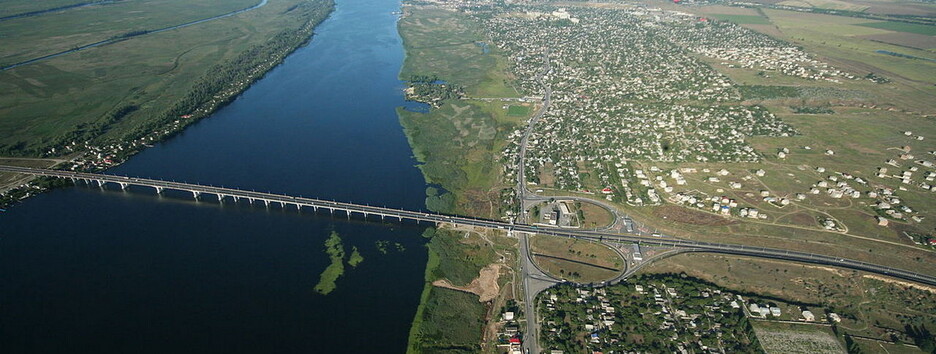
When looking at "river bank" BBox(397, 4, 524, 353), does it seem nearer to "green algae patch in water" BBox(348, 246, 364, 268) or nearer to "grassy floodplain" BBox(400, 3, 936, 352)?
"grassy floodplain" BBox(400, 3, 936, 352)

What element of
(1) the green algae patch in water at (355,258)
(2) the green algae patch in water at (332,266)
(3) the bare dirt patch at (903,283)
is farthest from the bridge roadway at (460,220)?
(1) the green algae patch in water at (355,258)

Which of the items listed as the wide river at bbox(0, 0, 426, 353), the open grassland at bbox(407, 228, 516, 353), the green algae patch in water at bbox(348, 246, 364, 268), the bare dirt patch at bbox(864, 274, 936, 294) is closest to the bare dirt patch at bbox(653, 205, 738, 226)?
the bare dirt patch at bbox(864, 274, 936, 294)

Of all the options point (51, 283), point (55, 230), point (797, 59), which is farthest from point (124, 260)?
point (797, 59)

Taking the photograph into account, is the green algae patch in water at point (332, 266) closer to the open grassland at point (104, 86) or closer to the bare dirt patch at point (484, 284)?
the bare dirt patch at point (484, 284)

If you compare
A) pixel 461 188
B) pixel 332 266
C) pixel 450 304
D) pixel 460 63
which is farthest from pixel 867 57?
pixel 332 266

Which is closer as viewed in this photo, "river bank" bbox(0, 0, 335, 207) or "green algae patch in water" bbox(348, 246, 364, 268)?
"green algae patch in water" bbox(348, 246, 364, 268)
